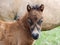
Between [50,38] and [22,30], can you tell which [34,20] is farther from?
[50,38]

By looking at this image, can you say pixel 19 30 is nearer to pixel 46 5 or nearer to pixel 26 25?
pixel 26 25

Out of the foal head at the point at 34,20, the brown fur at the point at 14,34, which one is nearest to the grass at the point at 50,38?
the brown fur at the point at 14,34

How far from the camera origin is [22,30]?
762cm

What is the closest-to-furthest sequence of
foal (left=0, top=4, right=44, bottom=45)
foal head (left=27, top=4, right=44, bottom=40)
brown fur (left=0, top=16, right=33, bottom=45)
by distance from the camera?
foal head (left=27, top=4, right=44, bottom=40), foal (left=0, top=4, right=44, bottom=45), brown fur (left=0, top=16, right=33, bottom=45)

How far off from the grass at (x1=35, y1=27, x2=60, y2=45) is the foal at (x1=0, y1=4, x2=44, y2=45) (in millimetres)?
1163

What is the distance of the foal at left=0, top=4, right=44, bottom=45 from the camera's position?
736cm

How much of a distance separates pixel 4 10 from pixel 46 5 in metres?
1.19

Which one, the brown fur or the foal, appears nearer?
the foal

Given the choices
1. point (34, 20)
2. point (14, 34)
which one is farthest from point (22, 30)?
point (34, 20)

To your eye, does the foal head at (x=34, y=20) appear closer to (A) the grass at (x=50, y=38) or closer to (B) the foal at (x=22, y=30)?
(B) the foal at (x=22, y=30)

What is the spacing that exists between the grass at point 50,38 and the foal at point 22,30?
1163mm

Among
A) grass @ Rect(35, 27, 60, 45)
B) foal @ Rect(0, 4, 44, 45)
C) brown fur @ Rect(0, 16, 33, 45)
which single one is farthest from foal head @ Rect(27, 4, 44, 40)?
grass @ Rect(35, 27, 60, 45)

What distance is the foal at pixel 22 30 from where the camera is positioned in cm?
736

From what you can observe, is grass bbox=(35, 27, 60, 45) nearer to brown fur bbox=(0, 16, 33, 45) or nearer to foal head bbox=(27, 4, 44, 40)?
brown fur bbox=(0, 16, 33, 45)
